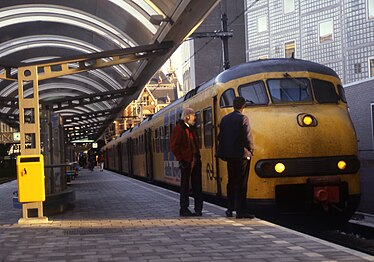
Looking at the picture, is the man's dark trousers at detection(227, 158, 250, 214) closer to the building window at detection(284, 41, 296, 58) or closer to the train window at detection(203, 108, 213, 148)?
the train window at detection(203, 108, 213, 148)

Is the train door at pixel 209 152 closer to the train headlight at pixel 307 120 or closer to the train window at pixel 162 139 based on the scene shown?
the train headlight at pixel 307 120

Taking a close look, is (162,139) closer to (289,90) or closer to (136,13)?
(136,13)

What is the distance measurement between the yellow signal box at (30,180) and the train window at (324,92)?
498cm

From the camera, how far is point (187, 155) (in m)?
9.71

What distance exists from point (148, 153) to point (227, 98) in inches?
480

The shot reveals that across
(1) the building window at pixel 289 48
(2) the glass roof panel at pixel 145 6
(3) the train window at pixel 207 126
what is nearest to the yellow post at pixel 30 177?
(3) the train window at pixel 207 126

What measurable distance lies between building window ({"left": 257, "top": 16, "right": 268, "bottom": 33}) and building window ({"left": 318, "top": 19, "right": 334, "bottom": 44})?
6433 mm

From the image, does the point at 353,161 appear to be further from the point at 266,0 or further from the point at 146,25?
the point at 266,0

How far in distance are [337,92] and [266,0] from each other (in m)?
34.1

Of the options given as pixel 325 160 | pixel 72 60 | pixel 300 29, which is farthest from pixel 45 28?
pixel 300 29

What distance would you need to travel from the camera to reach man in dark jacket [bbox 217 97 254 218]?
355 inches

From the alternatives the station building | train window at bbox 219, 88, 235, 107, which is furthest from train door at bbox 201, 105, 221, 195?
the station building

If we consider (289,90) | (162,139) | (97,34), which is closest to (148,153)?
(162,139)

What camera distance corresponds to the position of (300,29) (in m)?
41.0
